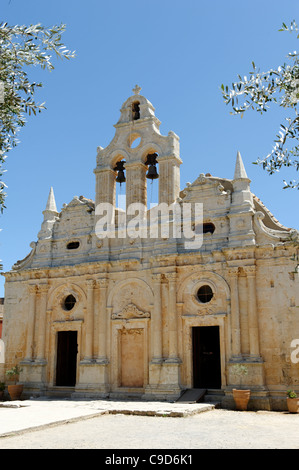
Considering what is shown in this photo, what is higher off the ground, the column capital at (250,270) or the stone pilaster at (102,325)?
the column capital at (250,270)

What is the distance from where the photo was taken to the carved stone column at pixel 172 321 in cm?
1795

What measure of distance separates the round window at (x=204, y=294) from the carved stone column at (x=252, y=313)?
5.56 ft

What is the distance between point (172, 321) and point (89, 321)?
12.3ft

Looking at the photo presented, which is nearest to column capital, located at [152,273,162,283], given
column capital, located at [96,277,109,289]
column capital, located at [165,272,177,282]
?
column capital, located at [165,272,177,282]

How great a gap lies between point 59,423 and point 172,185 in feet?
34.3

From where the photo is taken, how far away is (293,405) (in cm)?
1524

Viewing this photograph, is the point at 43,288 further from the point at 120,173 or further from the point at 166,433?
the point at 166,433

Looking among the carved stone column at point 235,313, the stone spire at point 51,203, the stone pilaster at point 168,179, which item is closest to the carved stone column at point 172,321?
the carved stone column at point 235,313

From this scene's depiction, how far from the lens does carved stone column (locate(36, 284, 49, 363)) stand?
68.1 ft

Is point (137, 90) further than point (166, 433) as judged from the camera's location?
Yes

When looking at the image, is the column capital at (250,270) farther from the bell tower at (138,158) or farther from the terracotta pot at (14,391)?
the terracotta pot at (14,391)

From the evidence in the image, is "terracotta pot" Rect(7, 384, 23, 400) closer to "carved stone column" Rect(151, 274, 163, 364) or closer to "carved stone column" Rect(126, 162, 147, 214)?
"carved stone column" Rect(151, 274, 163, 364)

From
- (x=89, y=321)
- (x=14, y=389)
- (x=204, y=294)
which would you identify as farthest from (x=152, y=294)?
(x=14, y=389)

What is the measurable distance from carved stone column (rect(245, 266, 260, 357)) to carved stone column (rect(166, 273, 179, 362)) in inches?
112
